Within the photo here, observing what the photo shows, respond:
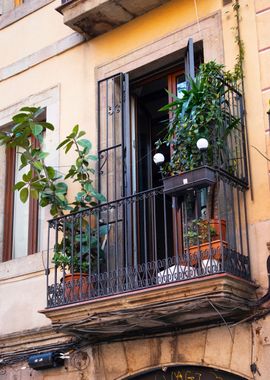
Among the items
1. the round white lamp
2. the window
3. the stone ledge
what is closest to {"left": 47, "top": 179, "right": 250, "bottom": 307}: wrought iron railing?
the round white lamp

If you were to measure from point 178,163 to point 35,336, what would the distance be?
9.70 ft

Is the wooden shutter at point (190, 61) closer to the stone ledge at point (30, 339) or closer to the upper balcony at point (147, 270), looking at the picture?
the upper balcony at point (147, 270)

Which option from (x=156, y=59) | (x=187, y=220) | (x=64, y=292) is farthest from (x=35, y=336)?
(x=156, y=59)

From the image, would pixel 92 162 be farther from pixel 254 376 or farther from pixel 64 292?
pixel 254 376

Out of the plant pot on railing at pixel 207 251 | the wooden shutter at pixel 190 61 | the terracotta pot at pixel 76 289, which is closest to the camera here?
the plant pot on railing at pixel 207 251

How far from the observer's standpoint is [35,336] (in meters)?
9.49

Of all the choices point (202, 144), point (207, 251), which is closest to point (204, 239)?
point (207, 251)

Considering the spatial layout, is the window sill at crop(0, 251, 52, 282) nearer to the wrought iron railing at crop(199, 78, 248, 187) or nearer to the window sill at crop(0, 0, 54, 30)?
the wrought iron railing at crop(199, 78, 248, 187)

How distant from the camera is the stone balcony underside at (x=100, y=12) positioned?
9820 millimetres

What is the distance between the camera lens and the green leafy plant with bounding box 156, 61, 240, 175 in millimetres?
7996

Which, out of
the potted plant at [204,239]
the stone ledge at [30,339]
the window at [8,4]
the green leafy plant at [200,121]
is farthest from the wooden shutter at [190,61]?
the window at [8,4]

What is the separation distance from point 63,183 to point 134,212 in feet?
3.40

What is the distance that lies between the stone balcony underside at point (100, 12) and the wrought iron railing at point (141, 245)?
2.39 m

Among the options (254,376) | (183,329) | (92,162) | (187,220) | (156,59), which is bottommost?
(254,376)
